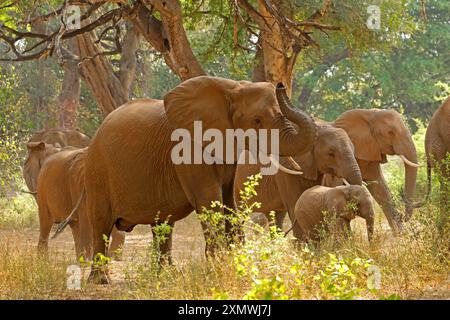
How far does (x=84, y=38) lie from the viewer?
52.1 ft

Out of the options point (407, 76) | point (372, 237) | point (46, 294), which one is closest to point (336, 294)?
point (46, 294)

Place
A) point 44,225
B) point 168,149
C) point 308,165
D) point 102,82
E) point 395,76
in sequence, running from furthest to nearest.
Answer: point 395,76
point 102,82
point 44,225
point 308,165
point 168,149

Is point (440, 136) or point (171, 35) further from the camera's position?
point (171, 35)

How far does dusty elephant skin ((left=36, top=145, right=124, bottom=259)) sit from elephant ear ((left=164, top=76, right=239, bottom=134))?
2.11 m

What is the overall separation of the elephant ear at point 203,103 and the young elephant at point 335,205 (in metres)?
1.76

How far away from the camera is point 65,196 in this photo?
11.2 m

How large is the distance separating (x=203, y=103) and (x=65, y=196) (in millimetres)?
3544

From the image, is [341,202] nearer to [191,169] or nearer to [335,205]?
[335,205]

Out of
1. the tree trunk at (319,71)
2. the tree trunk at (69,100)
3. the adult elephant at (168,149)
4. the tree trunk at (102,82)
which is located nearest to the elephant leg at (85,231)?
the adult elephant at (168,149)

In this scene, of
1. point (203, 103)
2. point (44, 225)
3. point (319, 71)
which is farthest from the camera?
point (319, 71)

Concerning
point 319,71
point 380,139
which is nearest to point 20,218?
point 380,139

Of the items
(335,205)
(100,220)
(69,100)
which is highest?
Result: (69,100)

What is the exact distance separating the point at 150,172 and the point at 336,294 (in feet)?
9.99
